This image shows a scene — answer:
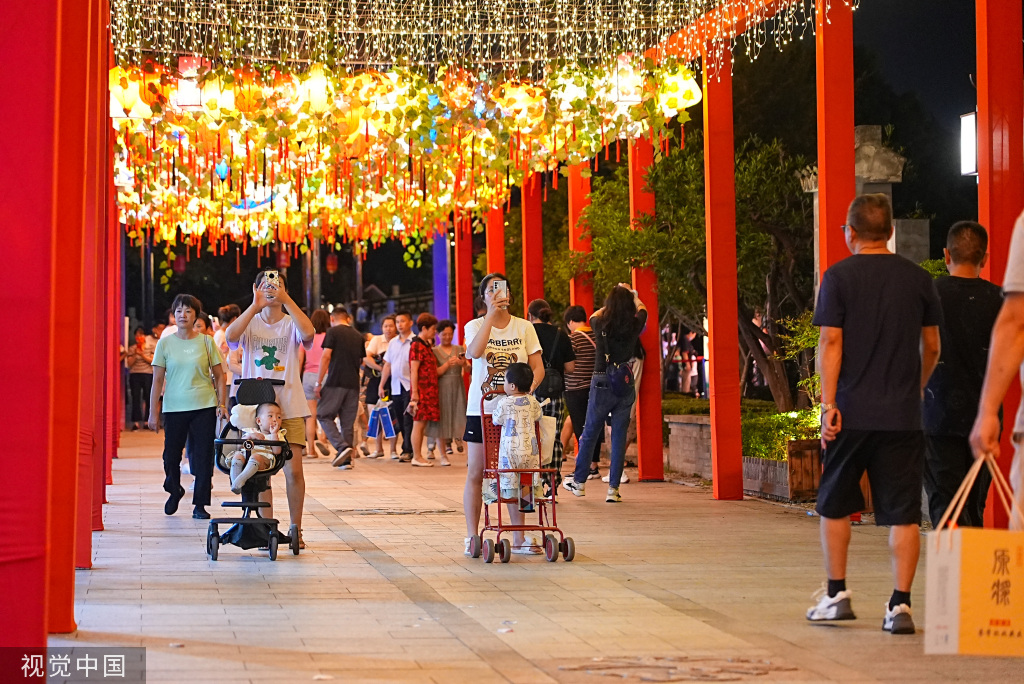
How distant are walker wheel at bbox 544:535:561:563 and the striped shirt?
5.45m

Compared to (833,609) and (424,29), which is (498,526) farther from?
(424,29)

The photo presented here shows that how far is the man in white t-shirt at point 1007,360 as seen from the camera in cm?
459

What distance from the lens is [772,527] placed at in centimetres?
1025

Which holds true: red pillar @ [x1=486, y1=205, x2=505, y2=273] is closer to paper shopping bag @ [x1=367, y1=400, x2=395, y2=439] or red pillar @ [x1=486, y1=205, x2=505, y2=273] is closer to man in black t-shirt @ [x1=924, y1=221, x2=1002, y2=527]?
paper shopping bag @ [x1=367, y1=400, x2=395, y2=439]

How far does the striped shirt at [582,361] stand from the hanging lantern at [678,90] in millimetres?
2637

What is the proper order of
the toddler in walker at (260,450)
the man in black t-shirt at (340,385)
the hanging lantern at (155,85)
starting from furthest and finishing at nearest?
1. the man in black t-shirt at (340,385)
2. the hanging lantern at (155,85)
3. the toddler in walker at (260,450)

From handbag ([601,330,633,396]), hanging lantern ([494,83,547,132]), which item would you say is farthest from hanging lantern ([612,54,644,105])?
handbag ([601,330,633,396])

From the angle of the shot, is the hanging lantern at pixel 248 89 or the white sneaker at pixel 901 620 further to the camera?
the hanging lantern at pixel 248 89

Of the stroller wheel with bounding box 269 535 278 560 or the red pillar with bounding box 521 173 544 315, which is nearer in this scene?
the stroller wheel with bounding box 269 535 278 560

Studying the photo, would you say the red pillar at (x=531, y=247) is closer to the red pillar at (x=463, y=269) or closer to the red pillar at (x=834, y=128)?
the red pillar at (x=463, y=269)

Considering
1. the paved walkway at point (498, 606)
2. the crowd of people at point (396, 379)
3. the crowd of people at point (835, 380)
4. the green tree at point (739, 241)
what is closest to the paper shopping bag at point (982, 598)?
the crowd of people at point (835, 380)

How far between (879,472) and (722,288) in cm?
638

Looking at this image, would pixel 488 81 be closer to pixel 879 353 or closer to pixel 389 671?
pixel 879 353

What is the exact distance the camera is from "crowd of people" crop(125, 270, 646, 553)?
877cm
